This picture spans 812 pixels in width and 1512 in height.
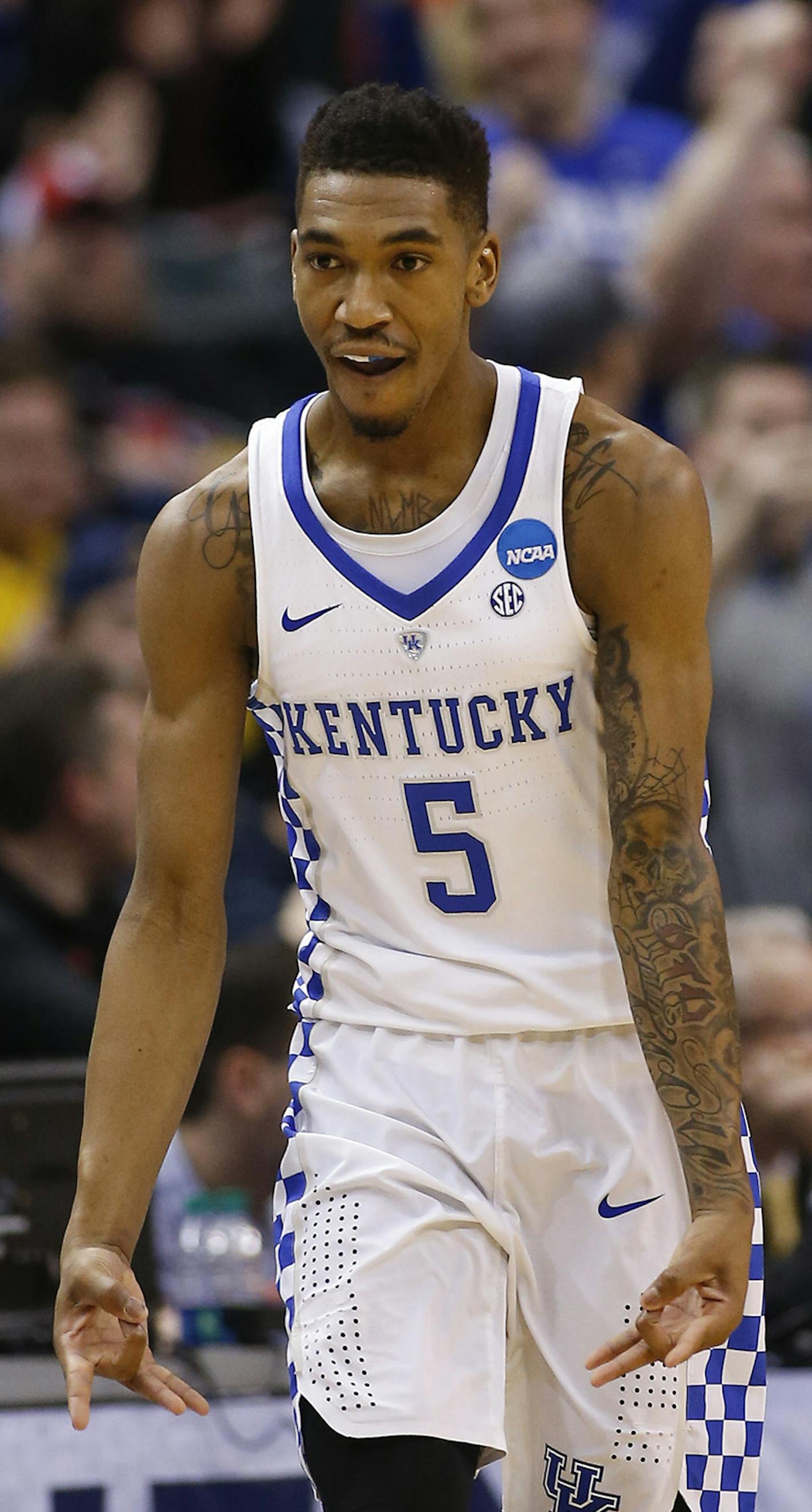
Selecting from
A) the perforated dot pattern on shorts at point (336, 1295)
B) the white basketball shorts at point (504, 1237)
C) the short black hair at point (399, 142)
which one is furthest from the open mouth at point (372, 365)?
the perforated dot pattern on shorts at point (336, 1295)

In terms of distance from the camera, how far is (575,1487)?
8.99ft

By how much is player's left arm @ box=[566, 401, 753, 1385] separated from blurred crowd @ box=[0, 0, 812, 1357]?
9.97ft

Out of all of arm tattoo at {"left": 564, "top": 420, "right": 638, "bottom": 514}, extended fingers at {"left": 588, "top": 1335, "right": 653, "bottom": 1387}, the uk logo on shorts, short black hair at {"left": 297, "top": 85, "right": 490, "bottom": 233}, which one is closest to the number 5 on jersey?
the uk logo on shorts

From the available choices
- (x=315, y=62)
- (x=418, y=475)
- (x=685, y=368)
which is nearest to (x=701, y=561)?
(x=418, y=475)

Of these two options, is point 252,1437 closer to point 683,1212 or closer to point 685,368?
point 683,1212

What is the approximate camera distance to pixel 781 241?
7.63m

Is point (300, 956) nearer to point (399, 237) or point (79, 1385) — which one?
point (79, 1385)

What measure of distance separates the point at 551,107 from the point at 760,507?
181 centimetres

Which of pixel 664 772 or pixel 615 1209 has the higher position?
pixel 664 772

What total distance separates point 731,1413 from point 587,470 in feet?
4.09

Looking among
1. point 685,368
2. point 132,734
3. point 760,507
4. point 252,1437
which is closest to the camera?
point 252,1437

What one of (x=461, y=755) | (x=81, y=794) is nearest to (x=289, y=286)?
(x=81, y=794)

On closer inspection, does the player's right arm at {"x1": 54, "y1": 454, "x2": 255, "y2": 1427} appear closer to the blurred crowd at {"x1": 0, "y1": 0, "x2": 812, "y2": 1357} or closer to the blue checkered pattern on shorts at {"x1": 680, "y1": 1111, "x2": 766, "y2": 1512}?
the blue checkered pattern on shorts at {"x1": 680, "y1": 1111, "x2": 766, "y2": 1512}

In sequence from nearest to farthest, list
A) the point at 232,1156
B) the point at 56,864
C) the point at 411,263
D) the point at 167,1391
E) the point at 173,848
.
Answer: the point at 167,1391
the point at 411,263
the point at 173,848
the point at 232,1156
the point at 56,864
